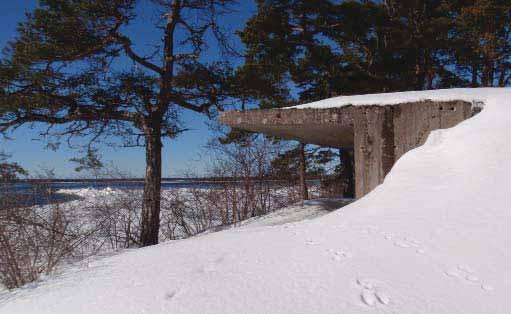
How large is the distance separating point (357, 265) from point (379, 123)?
268 centimetres

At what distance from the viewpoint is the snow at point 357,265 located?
4.63 feet

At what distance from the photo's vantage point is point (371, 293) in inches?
56.3

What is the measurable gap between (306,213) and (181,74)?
3983 mm

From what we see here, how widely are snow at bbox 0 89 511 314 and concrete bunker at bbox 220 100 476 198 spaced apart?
0.86 m

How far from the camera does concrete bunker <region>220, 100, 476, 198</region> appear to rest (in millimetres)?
3549

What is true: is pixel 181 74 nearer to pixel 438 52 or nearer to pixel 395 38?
pixel 395 38

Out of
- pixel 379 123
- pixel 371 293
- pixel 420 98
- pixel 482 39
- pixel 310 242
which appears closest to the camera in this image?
pixel 371 293

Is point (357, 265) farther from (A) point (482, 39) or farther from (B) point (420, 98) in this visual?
(A) point (482, 39)

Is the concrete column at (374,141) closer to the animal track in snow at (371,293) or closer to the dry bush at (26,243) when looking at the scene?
the animal track in snow at (371,293)

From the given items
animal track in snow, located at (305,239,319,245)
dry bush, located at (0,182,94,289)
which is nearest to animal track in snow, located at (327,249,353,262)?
animal track in snow, located at (305,239,319,245)

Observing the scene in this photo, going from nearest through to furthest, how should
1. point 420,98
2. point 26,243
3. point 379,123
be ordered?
1. point 420,98
2. point 379,123
3. point 26,243

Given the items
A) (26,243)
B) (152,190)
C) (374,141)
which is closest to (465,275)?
(374,141)

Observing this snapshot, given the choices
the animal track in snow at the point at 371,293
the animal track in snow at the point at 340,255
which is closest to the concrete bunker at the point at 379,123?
the animal track in snow at the point at 340,255

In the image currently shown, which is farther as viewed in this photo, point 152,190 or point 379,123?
point 152,190
